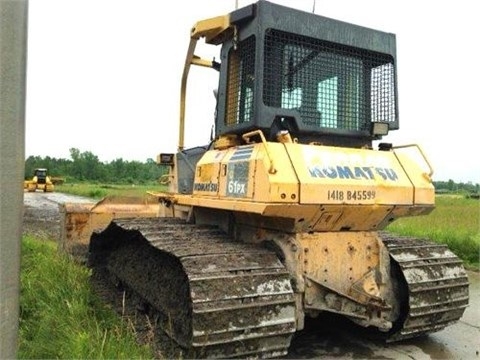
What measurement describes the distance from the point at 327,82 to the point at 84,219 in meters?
4.76

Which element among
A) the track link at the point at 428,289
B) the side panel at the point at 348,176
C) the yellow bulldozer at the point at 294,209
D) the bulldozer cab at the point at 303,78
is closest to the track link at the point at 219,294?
the yellow bulldozer at the point at 294,209

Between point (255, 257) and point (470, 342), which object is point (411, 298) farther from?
point (255, 257)

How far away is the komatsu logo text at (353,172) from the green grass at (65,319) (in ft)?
6.01

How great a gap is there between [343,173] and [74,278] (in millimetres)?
3268

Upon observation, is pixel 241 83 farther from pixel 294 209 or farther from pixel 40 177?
pixel 40 177

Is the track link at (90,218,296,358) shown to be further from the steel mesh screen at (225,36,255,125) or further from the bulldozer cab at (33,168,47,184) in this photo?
the bulldozer cab at (33,168,47,184)

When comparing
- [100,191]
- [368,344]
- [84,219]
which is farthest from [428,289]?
[100,191]

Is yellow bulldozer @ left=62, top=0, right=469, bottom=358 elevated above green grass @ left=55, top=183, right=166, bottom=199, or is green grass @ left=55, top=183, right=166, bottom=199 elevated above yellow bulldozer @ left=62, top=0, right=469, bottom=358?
yellow bulldozer @ left=62, top=0, right=469, bottom=358

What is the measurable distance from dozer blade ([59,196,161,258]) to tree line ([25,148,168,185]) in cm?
7293

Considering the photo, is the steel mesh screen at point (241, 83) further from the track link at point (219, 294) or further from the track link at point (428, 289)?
the track link at point (428, 289)

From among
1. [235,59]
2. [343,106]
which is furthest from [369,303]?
[235,59]

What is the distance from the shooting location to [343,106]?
4723 mm

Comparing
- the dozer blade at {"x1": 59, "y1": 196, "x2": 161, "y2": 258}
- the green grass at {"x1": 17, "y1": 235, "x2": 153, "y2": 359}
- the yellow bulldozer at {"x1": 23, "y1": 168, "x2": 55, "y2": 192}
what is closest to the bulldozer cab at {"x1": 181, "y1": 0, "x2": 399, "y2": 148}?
the green grass at {"x1": 17, "y1": 235, "x2": 153, "y2": 359}

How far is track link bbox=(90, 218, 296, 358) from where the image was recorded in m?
3.39
